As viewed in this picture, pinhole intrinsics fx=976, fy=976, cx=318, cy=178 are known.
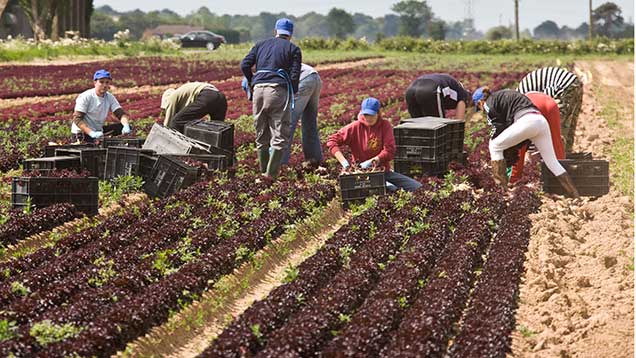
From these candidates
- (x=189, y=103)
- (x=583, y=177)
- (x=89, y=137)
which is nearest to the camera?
(x=583, y=177)

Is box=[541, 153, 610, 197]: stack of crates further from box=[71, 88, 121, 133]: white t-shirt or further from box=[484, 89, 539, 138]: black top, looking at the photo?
box=[71, 88, 121, 133]: white t-shirt

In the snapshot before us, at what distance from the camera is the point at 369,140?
11.1 meters

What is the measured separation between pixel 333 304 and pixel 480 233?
267cm

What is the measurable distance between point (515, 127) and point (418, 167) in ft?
5.36

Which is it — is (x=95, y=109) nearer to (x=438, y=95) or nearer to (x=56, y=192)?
(x=56, y=192)

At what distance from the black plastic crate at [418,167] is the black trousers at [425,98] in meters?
0.91

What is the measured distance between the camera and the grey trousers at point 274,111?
450 inches

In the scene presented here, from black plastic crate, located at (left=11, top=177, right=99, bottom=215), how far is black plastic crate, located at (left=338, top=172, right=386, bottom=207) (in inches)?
105

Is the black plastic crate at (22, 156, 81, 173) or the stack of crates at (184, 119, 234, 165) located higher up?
the stack of crates at (184, 119, 234, 165)

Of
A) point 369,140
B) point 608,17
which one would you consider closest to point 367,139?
point 369,140

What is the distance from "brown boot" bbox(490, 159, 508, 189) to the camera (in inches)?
448

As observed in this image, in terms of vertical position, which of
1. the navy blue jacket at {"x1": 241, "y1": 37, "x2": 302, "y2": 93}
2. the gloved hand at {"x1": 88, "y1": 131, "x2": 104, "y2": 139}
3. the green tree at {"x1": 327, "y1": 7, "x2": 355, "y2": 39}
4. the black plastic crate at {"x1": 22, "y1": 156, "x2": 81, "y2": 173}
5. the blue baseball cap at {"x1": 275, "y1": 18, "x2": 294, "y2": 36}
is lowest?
the black plastic crate at {"x1": 22, "y1": 156, "x2": 81, "y2": 173}

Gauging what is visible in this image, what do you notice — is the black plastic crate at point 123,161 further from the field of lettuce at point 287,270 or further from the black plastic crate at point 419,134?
the black plastic crate at point 419,134

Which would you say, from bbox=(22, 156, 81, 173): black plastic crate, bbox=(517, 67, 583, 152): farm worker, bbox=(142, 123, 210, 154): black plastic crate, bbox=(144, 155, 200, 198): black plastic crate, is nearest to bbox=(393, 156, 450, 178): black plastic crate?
bbox=(517, 67, 583, 152): farm worker
